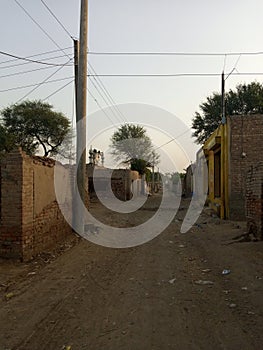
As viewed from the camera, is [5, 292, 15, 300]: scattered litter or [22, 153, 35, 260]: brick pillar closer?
[5, 292, 15, 300]: scattered litter

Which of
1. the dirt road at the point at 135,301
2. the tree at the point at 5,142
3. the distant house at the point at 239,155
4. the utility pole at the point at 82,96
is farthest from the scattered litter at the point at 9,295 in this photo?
the tree at the point at 5,142

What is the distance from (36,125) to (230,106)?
15.9 meters

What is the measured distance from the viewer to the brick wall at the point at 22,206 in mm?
8367

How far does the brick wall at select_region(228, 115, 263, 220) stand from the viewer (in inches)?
697

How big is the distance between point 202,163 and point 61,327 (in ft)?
84.2

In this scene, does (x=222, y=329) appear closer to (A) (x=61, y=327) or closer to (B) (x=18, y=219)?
(A) (x=61, y=327)

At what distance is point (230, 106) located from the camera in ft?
113

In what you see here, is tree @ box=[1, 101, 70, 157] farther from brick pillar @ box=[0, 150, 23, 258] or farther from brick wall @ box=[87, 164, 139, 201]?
brick pillar @ box=[0, 150, 23, 258]

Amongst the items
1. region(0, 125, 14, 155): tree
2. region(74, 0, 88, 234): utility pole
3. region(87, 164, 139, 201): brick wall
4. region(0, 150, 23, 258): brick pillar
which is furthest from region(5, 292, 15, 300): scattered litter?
region(87, 164, 139, 201): brick wall

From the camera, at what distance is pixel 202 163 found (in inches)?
1168

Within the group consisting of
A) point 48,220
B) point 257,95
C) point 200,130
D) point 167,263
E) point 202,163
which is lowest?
point 167,263

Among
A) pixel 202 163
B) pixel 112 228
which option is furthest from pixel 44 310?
pixel 202 163

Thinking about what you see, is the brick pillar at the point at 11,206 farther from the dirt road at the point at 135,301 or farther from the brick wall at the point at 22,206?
the dirt road at the point at 135,301

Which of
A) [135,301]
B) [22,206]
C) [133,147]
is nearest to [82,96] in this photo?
[22,206]
